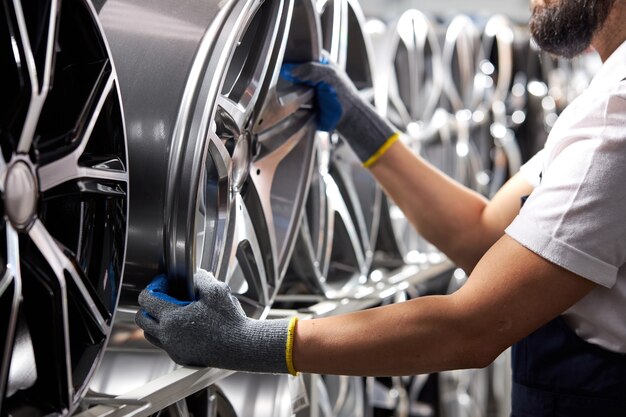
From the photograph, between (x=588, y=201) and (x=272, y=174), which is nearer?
(x=588, y=201)

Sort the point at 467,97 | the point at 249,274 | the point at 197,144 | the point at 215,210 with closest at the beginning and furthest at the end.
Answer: the point at 197,144 → the point at 215,210 → the point at 249,274 → the point at 467,97

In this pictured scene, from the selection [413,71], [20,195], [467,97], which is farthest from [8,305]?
[467,97]

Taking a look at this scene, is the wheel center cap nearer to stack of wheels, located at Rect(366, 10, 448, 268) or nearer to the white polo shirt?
the white polo shirt

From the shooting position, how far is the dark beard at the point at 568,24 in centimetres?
165

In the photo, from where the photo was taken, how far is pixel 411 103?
2818mm

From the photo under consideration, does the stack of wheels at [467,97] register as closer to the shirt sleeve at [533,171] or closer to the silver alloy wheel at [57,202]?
the shirt sleeve at [533,171]

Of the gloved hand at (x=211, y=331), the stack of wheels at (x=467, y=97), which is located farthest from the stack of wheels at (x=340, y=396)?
the gloved hand at (x=211, y=331)

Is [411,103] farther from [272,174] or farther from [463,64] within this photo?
[272,174]

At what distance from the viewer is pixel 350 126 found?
2068 millimetres

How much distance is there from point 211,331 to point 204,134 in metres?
0.32

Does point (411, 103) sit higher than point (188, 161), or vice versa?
point (188, 161)

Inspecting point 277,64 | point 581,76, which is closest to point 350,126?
Result: point 277,64

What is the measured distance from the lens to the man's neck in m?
1.65

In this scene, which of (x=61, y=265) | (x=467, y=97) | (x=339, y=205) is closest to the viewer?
(x=61, y=265)
